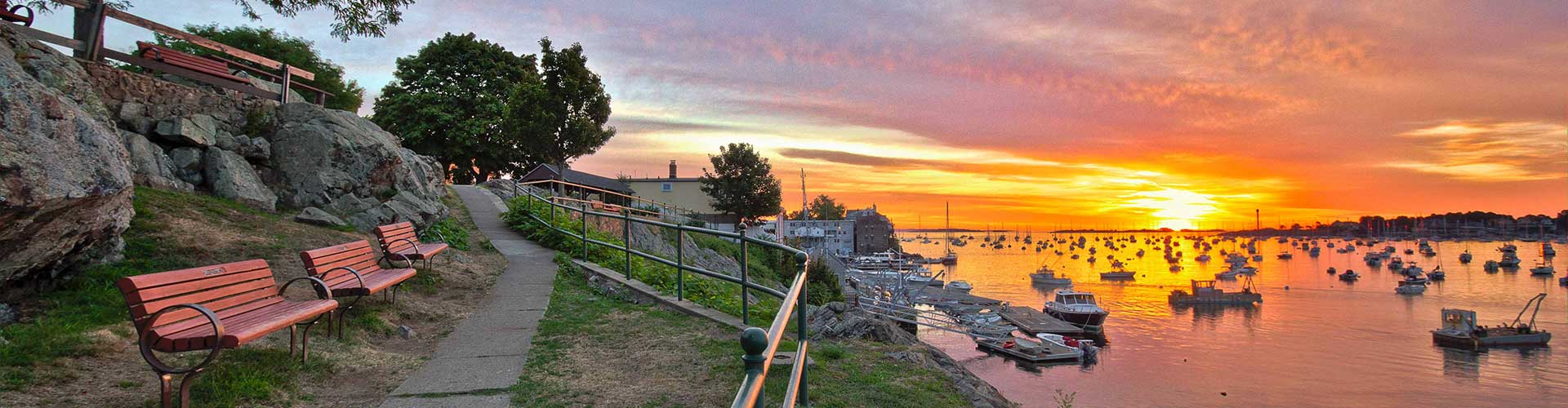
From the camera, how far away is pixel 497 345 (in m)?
5.77

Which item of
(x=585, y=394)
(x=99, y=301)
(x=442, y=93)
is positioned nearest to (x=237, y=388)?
(x=585, y=394)

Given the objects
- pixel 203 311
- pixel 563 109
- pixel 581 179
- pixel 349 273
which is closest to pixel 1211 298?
pixel 581 179

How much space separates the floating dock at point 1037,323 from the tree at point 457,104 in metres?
28.5

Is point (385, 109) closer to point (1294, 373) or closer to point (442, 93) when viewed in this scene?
point (442, 93)

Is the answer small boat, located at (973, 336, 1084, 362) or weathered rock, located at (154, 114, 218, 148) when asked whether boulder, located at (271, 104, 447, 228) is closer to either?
weathered rock, located at (154, 114, 218, 148)

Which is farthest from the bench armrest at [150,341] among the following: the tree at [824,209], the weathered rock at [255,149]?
the tree at [824,209]

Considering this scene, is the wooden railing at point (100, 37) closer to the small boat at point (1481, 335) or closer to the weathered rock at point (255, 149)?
the weathered rock at point (255, 149)

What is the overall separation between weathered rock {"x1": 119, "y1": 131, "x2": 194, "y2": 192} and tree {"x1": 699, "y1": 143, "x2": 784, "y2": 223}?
41.6m

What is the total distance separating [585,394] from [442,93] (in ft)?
113

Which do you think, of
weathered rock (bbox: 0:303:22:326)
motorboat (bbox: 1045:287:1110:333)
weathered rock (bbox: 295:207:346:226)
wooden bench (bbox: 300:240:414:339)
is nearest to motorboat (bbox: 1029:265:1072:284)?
motorboat (bbox: 1045:287:1110:333)

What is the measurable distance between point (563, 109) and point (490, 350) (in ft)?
74.7

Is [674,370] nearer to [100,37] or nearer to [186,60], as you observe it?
[100,37]

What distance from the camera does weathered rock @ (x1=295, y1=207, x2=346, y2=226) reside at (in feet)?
37.8

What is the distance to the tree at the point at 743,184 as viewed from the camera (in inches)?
2068
